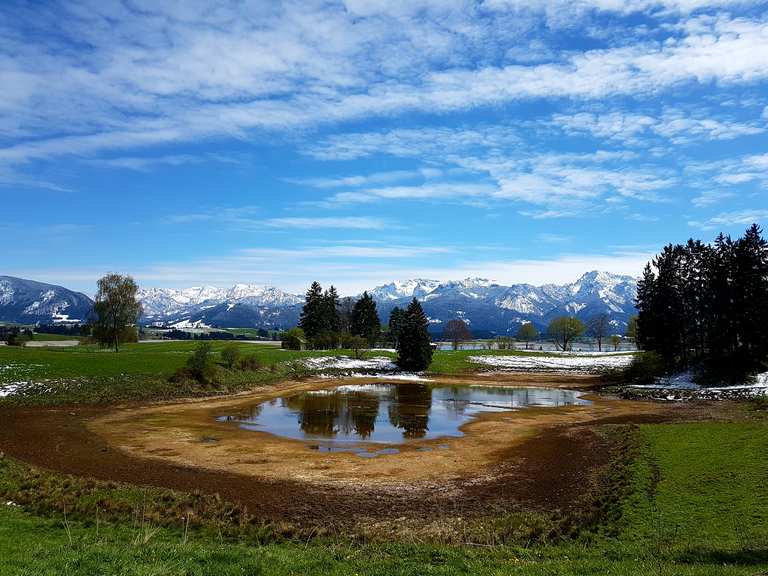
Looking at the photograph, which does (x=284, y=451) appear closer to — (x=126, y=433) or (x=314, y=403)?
(x=126, y=433)

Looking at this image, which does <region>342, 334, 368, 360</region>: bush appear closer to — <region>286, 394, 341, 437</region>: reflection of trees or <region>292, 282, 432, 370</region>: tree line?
<region>292, 282, 432, 370</region>: tree line

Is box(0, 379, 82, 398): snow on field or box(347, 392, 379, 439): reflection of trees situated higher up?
box(0, 379, 82, 398): snow on field

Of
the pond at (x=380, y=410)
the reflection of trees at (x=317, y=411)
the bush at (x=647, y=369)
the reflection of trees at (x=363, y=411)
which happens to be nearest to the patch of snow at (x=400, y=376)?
the pond at (x=380, y=410)

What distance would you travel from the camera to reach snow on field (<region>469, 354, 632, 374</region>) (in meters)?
84.6

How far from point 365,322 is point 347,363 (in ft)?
109

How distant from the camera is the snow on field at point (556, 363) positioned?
8462 cm

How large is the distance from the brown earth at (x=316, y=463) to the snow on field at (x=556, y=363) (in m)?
46.5

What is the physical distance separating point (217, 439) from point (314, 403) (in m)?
18.4

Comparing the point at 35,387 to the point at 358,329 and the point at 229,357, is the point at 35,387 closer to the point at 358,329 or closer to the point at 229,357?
the point at 229,357

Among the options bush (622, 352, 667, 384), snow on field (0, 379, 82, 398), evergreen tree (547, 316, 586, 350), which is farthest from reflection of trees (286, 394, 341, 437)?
evergreen tree (547, 316, 586, 350)

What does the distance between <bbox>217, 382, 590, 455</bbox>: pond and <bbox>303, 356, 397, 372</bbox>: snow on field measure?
39.8 feet

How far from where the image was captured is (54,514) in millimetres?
15820

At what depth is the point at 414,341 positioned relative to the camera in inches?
3083

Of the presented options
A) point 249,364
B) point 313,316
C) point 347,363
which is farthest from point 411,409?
point 313,316
